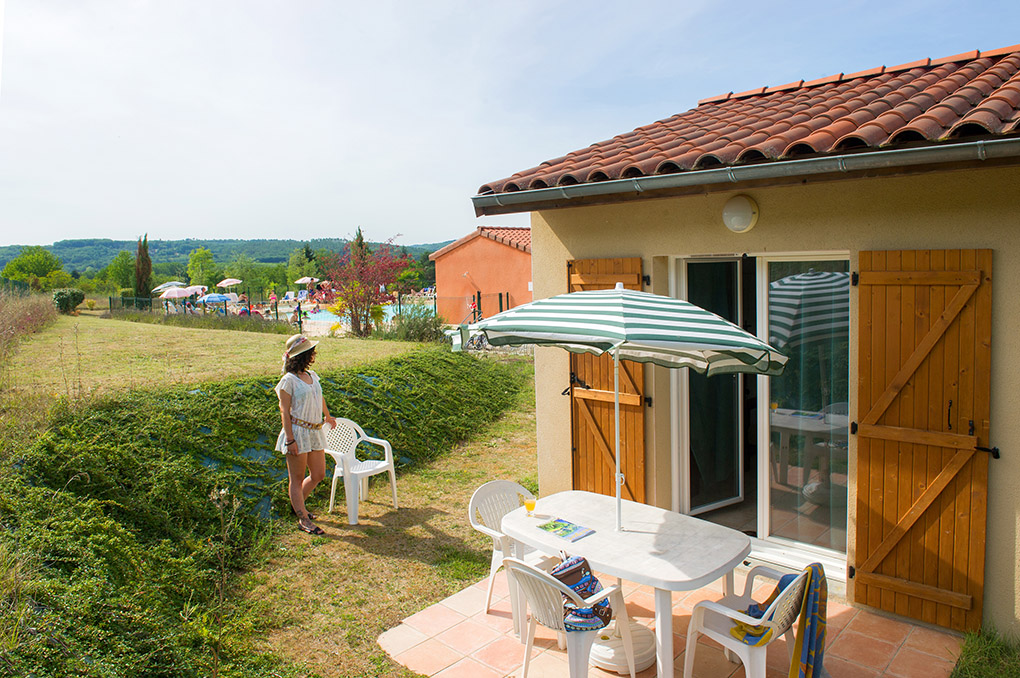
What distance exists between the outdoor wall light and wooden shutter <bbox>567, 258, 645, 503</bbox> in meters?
0.92

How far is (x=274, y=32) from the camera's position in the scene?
802cm

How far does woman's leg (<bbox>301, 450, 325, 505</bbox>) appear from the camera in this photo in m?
6.43

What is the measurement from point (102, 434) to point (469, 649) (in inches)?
153

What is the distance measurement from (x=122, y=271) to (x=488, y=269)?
183 feet

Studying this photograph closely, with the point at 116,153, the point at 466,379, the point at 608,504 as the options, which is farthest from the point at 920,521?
the point at 116,153

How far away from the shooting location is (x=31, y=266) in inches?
2016

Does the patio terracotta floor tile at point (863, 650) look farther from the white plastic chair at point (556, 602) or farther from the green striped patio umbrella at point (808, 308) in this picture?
the green striped patio umbrella at point (808, 308)

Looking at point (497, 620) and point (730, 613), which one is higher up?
point (730, 613)

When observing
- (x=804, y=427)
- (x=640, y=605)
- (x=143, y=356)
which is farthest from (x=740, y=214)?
(x=143, y=356)

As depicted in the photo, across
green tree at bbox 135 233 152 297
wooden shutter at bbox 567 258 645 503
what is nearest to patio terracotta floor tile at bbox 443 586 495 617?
wooden shutter at bbox 567 258 645 503

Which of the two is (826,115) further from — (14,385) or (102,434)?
(14,385)

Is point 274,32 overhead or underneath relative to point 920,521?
overhead

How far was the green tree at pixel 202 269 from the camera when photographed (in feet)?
255

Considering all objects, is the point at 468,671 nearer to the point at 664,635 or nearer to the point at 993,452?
the point at 664,635
